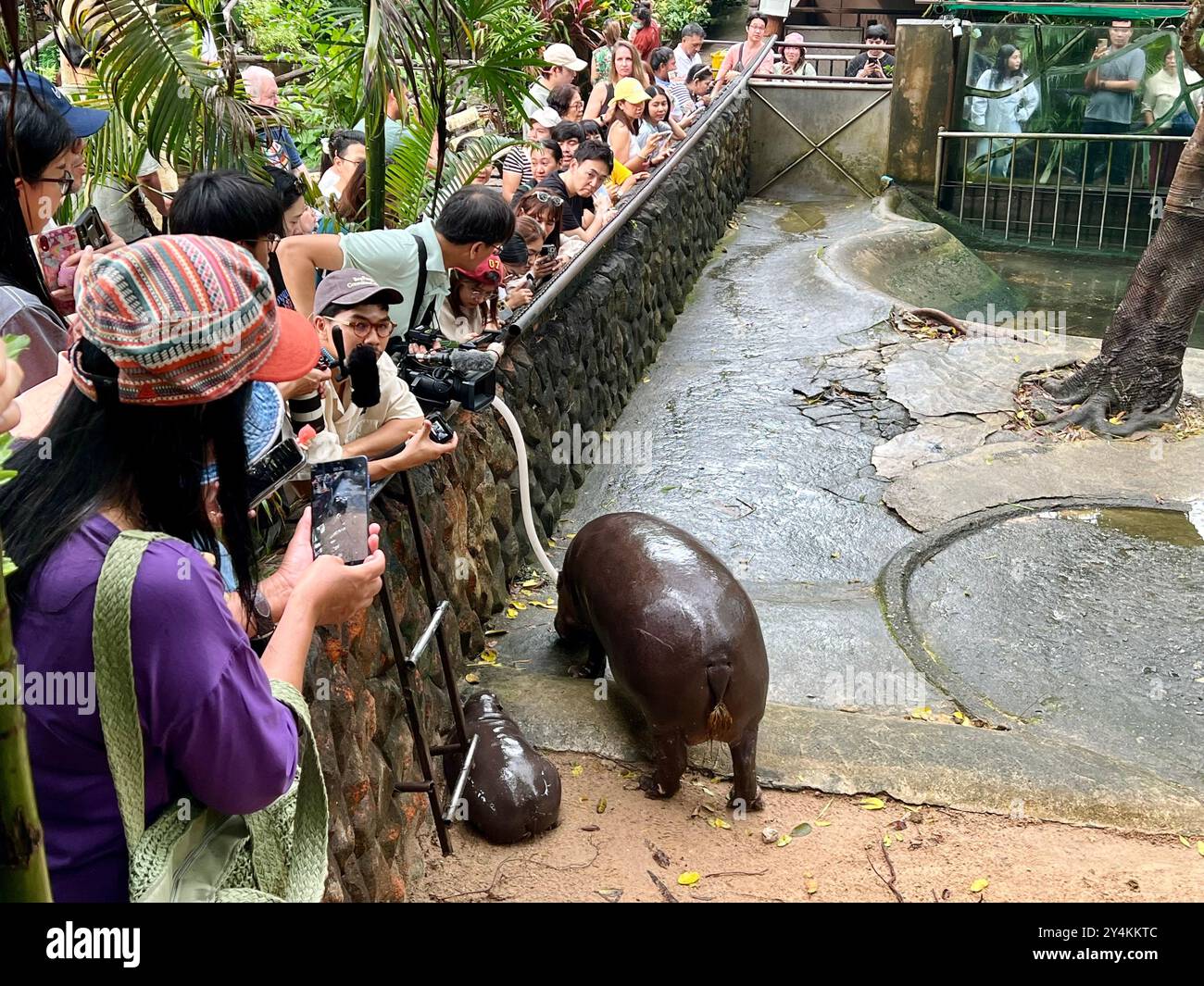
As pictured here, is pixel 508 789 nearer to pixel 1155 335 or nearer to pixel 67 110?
pixel 67 110

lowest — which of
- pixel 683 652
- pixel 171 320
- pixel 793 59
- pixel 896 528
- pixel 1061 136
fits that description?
Result: pixel 896 528

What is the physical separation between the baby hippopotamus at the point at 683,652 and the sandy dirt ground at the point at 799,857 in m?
0.18

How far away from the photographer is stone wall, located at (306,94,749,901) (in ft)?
11.0

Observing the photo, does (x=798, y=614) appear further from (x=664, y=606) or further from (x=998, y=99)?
(x=998, y=99)

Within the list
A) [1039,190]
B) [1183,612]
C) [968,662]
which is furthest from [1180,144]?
[968,662]

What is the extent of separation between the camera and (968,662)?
5.69m

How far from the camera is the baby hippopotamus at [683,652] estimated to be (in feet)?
13.9

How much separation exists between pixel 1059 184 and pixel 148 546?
13570 mm

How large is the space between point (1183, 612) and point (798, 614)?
6.38ft

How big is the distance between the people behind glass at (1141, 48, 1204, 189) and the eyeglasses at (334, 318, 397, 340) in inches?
456

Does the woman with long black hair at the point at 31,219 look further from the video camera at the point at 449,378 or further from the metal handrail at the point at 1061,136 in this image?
the metal handrail at the point at 1061,136

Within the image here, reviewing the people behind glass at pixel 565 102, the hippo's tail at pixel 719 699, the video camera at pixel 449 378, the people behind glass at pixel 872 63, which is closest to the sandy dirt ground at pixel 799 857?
the hippo's tail at pixel 719 699

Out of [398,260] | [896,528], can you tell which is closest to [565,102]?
[896,528]

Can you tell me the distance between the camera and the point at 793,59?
1722cm
